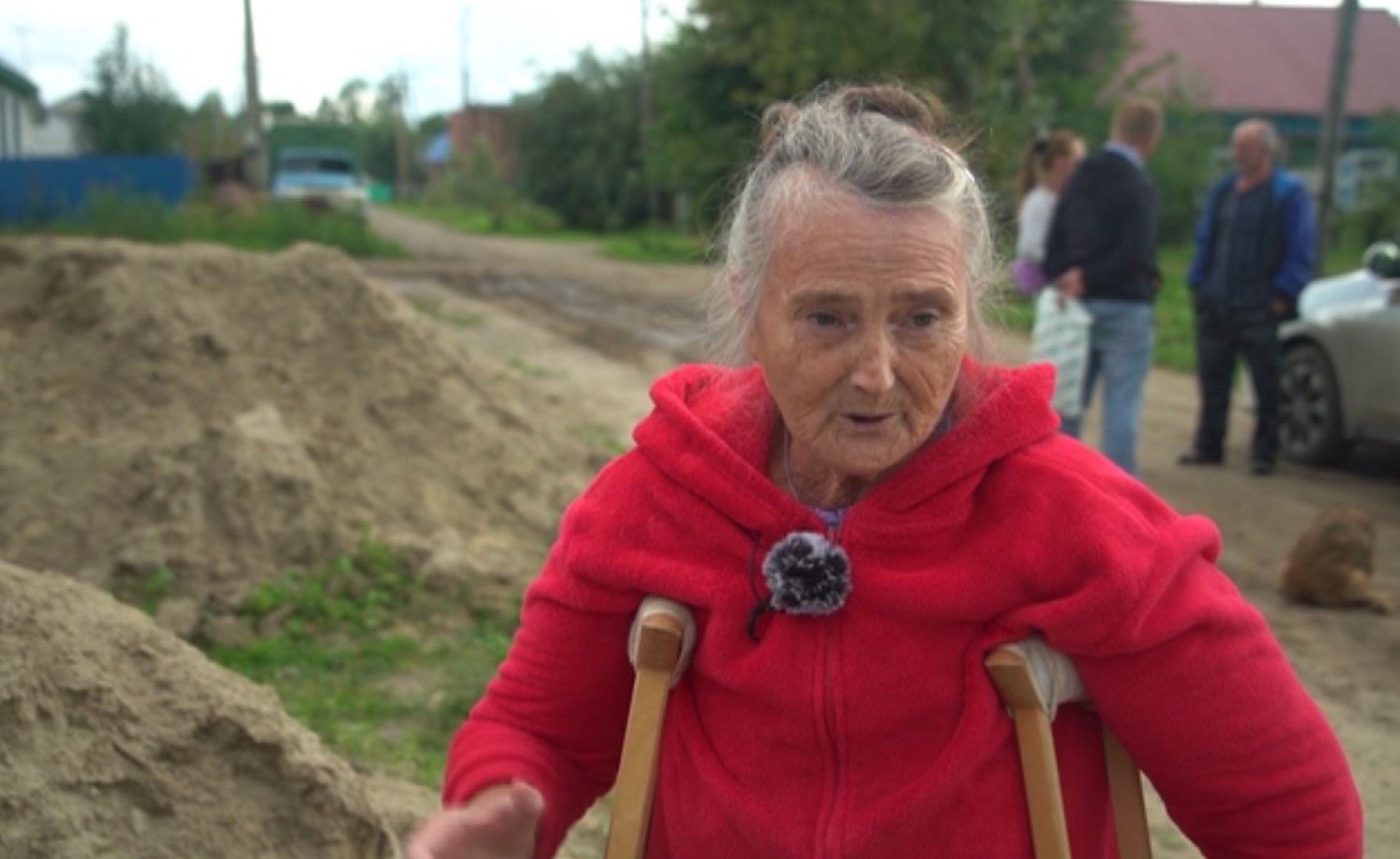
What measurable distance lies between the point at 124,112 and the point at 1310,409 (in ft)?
107

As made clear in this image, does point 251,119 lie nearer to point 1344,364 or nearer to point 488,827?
point 1344,364

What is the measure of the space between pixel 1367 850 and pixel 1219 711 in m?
2.51

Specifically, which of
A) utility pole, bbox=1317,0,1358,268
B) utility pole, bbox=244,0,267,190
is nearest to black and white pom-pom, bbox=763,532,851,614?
utility pole, bbox=1317,0,1358,268

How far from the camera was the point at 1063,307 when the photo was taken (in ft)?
24.9

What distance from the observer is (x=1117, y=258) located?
755 centimetres

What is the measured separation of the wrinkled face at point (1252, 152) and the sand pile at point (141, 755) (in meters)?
7.22

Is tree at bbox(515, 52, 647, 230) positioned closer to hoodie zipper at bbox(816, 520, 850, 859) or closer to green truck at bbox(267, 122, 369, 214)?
green truck at bbox(267, 122, 369, 214)

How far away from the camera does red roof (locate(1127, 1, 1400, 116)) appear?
42625 millimetres

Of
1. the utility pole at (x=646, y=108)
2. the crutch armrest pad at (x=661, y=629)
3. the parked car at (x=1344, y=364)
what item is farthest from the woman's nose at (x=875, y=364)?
the utility pole at (x=646, y=108)

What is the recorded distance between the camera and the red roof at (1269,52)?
4262cm

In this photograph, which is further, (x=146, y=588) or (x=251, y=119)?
(x=251, y=119)

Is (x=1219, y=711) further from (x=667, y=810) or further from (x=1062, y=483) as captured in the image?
(x=667, y=810)

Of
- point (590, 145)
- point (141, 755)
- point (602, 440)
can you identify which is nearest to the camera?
point (141, 755)

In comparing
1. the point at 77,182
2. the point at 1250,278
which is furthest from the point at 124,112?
the point at 1250,278
